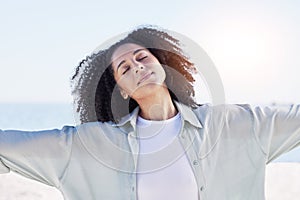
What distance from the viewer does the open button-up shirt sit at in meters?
1.16

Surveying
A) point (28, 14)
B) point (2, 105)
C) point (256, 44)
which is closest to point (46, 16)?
point (28, 14)

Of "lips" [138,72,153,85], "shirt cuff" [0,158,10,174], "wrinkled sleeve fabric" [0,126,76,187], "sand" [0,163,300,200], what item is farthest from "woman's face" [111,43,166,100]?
"sand" [0,163,300,200]

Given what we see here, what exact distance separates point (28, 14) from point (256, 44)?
5.16m

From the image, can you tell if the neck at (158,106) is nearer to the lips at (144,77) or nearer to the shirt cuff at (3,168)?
the lips at (144,77)

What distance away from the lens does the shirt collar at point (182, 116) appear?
1222mm

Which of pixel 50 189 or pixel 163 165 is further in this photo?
pixel 50 189

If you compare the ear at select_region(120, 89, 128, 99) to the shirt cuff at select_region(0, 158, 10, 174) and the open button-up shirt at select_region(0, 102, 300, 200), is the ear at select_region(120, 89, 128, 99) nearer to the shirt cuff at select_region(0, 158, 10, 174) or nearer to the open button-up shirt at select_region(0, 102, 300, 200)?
the open button-up shirt at select_region(0, 102, 300, 200)

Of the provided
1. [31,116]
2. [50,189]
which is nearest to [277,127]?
[50,189]

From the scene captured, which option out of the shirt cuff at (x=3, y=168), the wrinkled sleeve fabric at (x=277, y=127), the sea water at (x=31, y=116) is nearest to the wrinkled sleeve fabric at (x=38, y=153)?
the shirt cuff at (x=3, y=168)

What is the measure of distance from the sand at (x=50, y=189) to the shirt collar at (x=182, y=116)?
1.94 m

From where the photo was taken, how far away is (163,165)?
1.18 meters

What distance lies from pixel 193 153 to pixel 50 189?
7.74ft

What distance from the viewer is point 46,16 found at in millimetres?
7328

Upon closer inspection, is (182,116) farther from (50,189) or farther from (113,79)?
(50,189)
